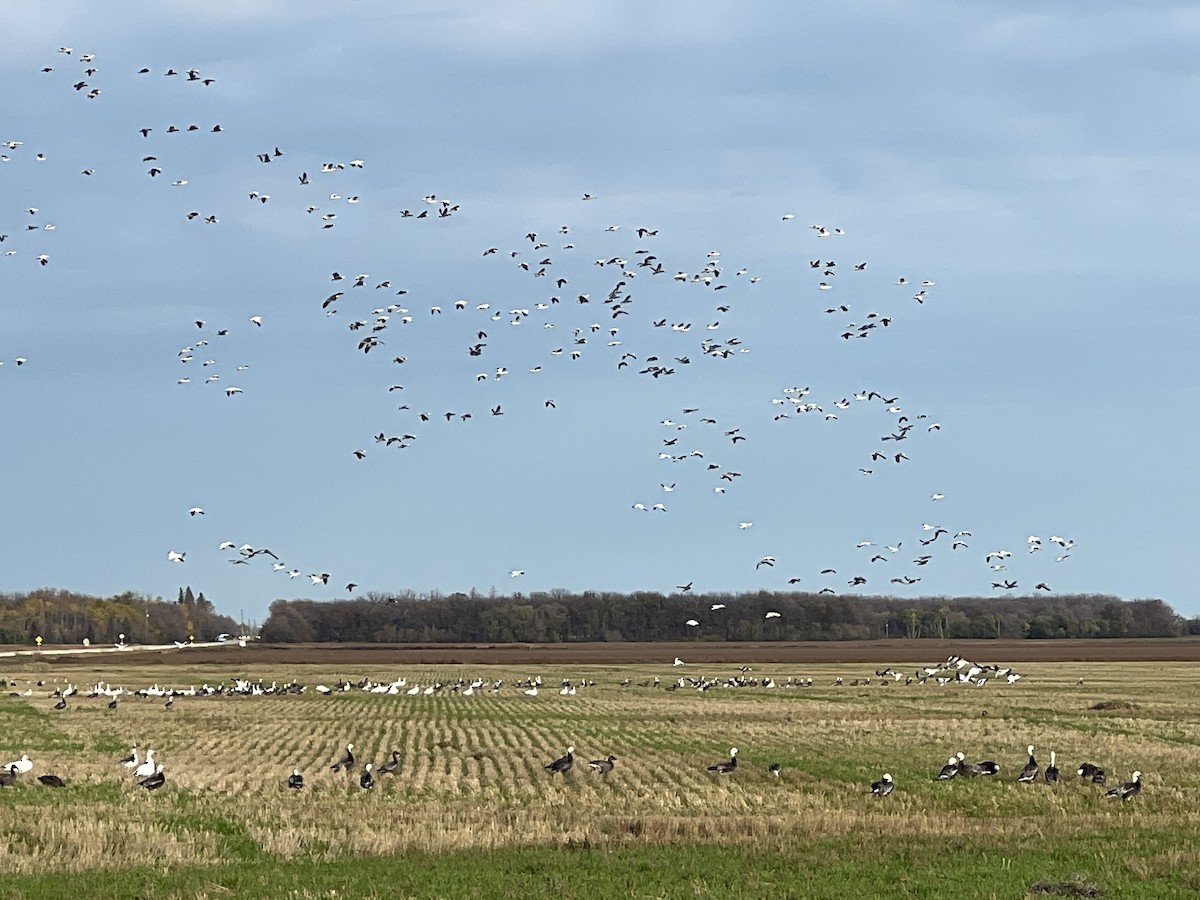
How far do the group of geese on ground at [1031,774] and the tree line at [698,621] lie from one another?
468 feet

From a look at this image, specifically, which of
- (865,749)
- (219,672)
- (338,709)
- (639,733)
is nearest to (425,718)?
(338,709)

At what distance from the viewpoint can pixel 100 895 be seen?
53.3 feet

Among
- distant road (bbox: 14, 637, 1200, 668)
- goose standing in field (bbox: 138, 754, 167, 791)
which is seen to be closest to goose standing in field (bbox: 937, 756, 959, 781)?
goose standing in field (bbox: 138, 754, 167, 791)

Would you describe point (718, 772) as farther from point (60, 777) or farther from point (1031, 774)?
point (60, 777)

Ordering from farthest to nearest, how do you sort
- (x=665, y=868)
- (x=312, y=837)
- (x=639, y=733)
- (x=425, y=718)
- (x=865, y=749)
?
(x=425, y=718) < (x=639, y=733) < (x=865, y=749) < (x=312, y=837) < (x=665, y=868)

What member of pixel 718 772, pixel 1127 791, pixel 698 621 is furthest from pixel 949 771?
pixel 698 621

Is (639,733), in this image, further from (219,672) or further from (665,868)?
(219,672)

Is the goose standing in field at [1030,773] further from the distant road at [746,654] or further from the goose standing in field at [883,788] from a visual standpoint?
the distant road at [746,654]

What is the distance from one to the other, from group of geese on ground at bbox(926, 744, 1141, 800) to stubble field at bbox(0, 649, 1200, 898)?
0.23 metres

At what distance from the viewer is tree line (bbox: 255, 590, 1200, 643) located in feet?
576

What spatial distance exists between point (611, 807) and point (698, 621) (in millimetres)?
165517

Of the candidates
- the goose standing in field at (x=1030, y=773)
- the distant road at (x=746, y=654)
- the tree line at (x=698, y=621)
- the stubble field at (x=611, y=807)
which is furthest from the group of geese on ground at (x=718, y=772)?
the tree line at (x=698, y=621)

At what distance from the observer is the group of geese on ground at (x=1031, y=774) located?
83.7 feet

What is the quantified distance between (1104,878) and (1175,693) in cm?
5038
